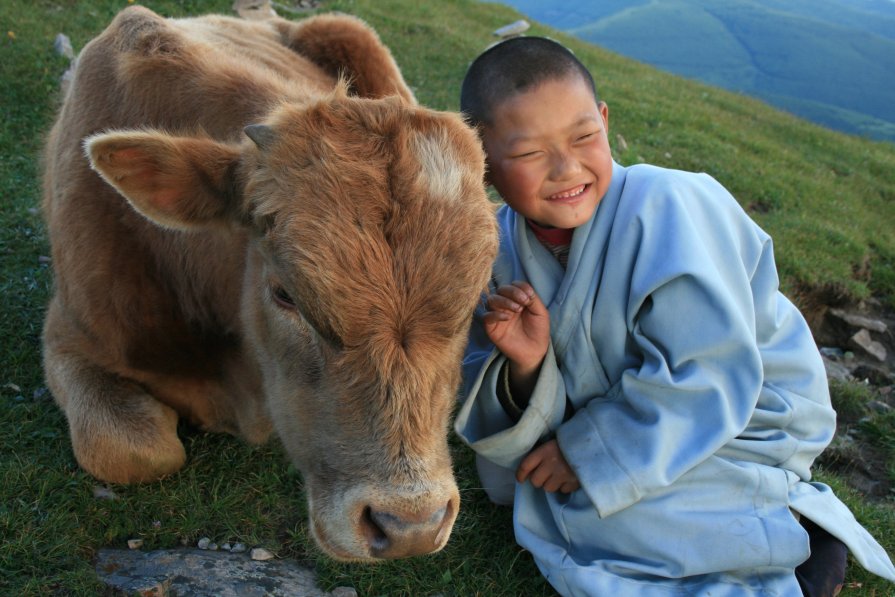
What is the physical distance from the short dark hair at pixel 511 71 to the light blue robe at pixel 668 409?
0.59m

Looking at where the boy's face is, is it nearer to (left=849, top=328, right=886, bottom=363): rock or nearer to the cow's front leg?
the cow's front leg

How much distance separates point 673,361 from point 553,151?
1032 millimetres

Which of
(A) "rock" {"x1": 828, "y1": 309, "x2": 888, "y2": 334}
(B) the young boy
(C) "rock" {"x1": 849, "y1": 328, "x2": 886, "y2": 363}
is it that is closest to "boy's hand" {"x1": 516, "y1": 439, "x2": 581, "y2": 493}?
(B) the young boy

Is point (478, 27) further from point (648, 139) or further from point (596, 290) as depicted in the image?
point (596, 290)

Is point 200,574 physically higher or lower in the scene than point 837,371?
higher

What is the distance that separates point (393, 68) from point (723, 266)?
4.16 metres

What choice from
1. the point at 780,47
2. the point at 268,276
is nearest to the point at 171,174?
the point at 268,276

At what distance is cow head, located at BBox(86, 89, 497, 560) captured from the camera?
242 cm

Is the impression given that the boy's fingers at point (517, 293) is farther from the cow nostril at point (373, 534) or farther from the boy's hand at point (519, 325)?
the cow nostril at point (373, 534)

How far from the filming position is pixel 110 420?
12.3 feet

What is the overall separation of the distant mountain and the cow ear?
144ft

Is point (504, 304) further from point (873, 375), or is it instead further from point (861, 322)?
point (861, 322)

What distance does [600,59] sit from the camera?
19.9m

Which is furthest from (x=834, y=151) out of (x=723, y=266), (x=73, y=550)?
(x=73, y=550)
